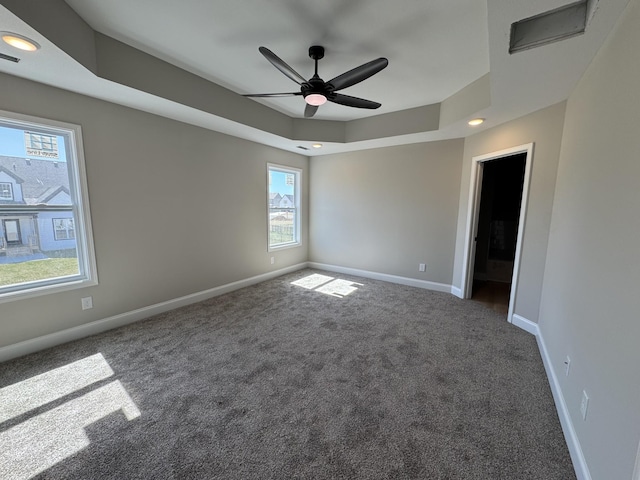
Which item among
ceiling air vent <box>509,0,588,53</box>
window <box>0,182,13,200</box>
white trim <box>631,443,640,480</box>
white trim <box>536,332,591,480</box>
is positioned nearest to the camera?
white trim <box>631,443,640,480</box>

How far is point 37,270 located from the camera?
253 cm

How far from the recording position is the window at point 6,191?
2303 mm

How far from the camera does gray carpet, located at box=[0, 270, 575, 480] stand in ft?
4.75

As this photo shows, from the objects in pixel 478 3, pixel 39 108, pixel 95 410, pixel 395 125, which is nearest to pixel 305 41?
pixel 478 3

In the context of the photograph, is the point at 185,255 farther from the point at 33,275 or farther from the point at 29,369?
the point at 29,369

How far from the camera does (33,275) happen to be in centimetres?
251

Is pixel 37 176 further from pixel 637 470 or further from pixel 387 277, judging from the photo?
pixel 387 277

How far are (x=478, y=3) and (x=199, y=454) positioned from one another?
338 centimetres

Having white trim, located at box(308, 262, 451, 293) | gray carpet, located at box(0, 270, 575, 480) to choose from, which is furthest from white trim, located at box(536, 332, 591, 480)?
white trim, located at box(308, 262, 451, 293)

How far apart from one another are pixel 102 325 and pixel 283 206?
337cm

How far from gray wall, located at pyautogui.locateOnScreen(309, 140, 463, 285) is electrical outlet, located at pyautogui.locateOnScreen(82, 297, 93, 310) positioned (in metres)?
3.89

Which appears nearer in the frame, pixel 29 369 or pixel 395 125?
pixel 29 369

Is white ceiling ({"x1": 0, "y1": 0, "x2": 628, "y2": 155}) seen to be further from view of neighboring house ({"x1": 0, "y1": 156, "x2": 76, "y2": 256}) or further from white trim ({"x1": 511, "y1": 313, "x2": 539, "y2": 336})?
white trim ({"x1": 511, "y1": 313, "x2": 539, "y2": 336})

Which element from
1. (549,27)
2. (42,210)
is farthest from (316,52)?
(42,210)
